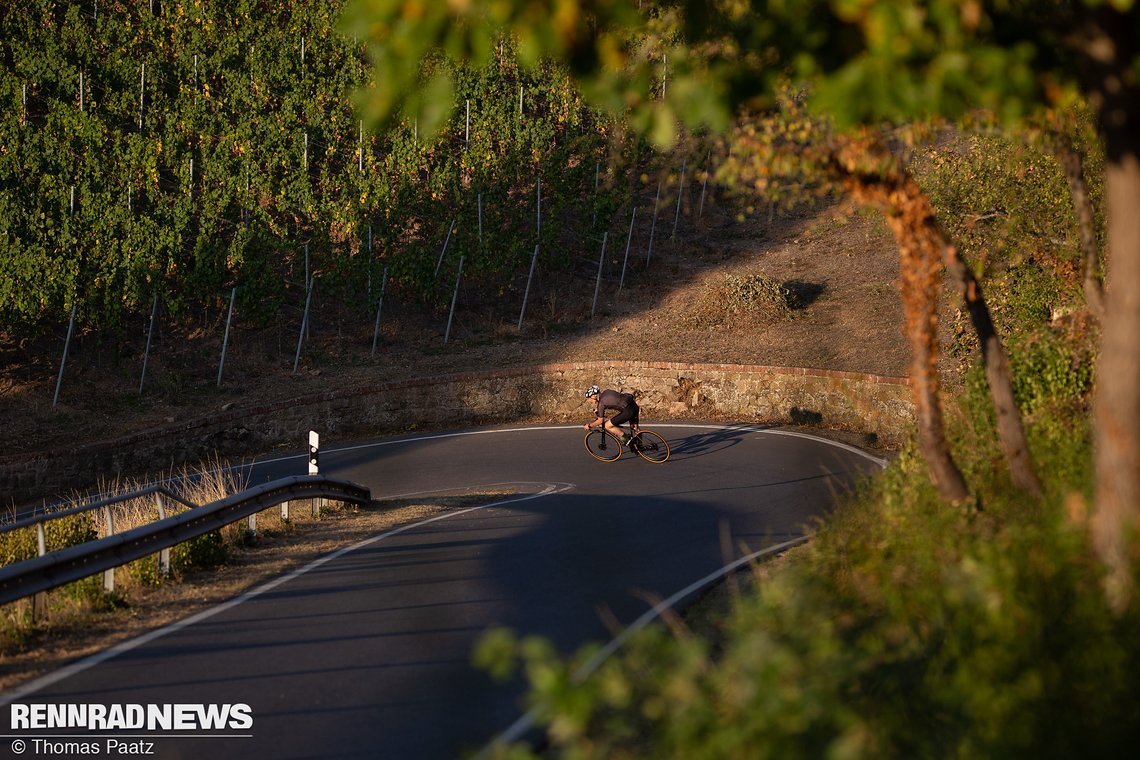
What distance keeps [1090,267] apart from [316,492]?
1060cm

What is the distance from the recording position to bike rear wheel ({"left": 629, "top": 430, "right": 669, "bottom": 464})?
22.9 metres

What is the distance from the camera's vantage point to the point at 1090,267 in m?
14.3

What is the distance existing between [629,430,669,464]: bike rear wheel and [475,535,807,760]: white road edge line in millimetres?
8474

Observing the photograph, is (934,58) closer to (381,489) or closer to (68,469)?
(381,489)

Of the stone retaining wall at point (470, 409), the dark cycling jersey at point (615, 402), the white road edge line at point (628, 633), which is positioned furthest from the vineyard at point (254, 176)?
the white road edge line at point (628, 633)

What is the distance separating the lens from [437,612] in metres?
11.0

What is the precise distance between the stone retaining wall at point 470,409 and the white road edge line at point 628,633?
13.1 metres

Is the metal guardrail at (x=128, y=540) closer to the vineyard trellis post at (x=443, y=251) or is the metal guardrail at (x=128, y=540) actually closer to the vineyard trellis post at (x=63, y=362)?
the vineyard trellis post at (x=63, y=362)

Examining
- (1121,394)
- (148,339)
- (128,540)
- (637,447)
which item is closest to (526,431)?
(637,447)

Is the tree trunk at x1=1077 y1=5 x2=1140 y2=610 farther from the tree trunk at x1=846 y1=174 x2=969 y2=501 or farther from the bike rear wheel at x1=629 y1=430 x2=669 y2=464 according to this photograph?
the bike rear wheel at x1=629 y1=430 x2=669 y2=464

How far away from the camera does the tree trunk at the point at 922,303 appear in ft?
33.7

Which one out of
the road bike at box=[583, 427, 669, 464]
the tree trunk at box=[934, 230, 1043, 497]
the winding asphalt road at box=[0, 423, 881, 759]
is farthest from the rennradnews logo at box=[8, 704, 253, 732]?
the road bike at box=[583, 427, 669, 464]

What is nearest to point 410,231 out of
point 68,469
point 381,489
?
point 68,469

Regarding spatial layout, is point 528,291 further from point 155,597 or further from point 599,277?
point 155,597
